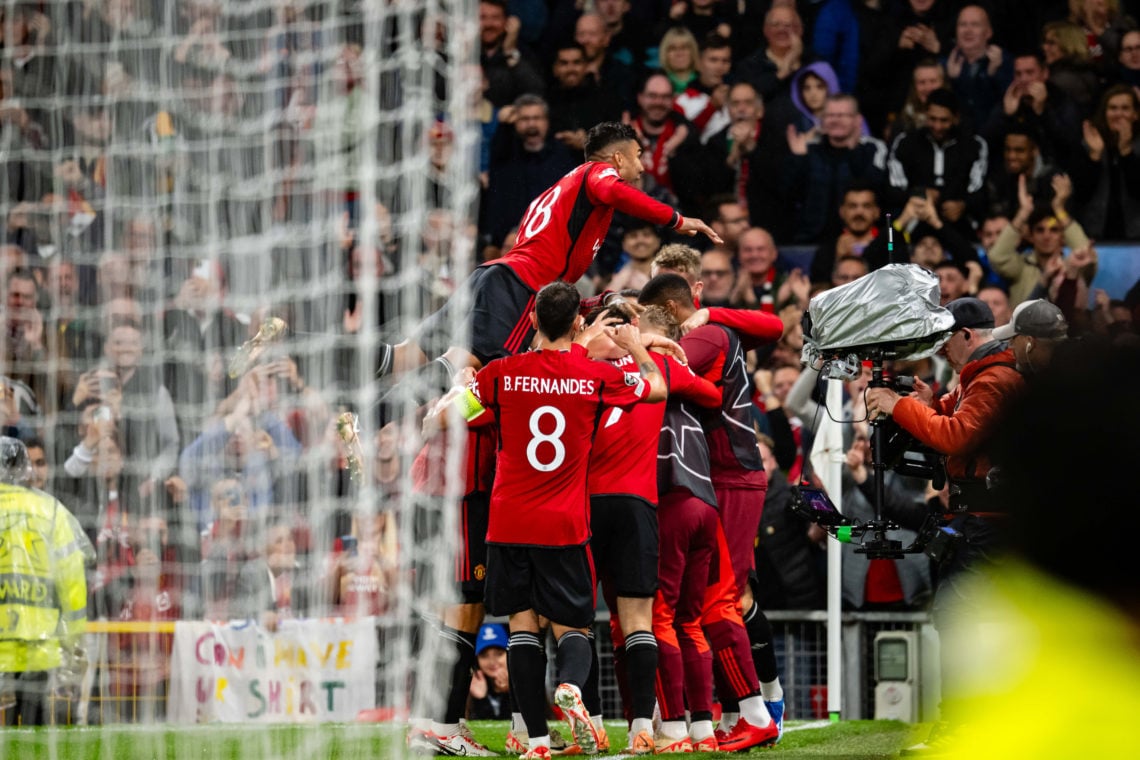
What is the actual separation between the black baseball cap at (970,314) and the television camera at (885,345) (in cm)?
24

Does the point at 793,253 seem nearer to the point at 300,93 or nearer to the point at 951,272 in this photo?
the point at 951,272

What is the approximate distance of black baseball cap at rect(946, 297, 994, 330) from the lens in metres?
7.17

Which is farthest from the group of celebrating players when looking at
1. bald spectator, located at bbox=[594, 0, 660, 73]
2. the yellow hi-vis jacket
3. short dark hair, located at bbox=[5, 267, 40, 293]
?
bald spectator, located at bbox=[594, 0, 660, 73]

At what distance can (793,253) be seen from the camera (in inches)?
543

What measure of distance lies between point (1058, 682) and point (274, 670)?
358 inches

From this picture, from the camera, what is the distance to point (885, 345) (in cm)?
694

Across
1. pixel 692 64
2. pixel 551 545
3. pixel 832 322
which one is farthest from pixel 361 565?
pixel 692 64

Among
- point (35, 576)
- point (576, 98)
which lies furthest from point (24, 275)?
point (576, 98)

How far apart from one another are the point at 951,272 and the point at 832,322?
20.3 feet

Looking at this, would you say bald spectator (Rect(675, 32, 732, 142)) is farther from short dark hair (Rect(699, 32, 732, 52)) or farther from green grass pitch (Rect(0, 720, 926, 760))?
green grass pitch (Rect(0, 720, 926, 760))

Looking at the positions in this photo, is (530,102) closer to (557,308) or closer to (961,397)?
(557,308)

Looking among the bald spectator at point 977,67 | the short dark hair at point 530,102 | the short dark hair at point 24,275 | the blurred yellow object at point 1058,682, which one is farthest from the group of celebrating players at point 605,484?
the bald spectator at point 977,67

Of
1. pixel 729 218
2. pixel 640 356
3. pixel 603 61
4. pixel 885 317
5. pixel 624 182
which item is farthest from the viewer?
pixel 603 61

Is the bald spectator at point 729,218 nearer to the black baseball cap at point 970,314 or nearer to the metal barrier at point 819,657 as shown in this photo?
the metal barrier at point 819,657
